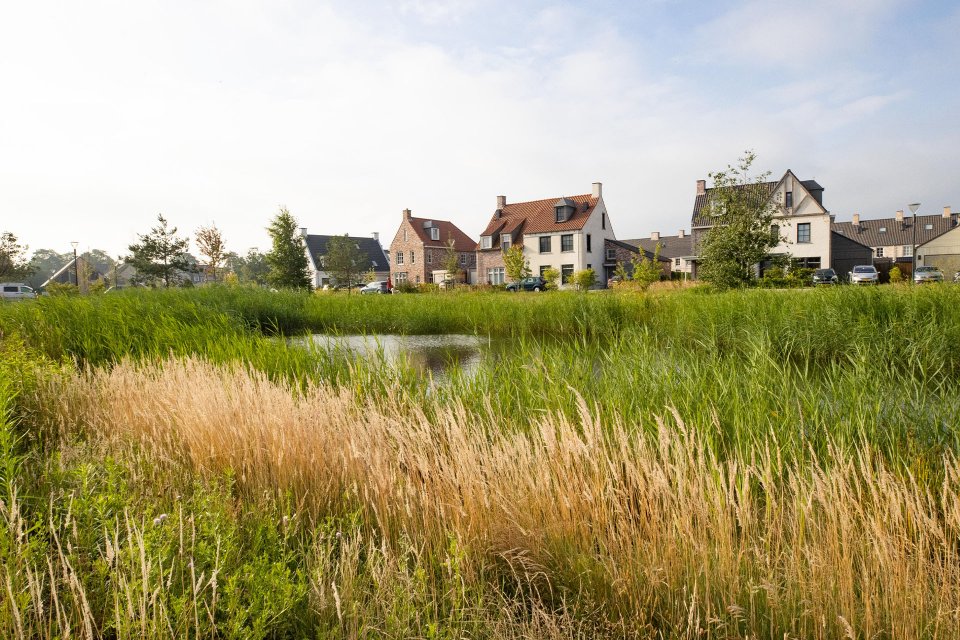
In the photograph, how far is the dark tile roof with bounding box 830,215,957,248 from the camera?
55562mm

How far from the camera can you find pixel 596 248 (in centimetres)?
4166

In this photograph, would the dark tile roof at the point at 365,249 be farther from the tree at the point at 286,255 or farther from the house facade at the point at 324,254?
the tree at the point at 286,255

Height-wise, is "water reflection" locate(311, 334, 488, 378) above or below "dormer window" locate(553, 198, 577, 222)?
below

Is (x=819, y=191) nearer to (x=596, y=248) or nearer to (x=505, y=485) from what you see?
(x=596, y=248)

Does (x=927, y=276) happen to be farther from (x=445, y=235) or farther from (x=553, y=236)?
(x=445, y=235)

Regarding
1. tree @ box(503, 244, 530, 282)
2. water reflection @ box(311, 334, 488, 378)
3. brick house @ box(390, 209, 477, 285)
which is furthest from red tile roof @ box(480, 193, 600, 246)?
water reflection @ box(311, 334, 488, 378)

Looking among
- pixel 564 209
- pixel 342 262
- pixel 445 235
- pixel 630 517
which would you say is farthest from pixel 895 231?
pixel 630 517

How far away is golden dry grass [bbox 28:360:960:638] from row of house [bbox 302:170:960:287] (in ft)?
91.3

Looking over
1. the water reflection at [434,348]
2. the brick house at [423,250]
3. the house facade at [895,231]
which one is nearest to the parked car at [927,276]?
the water reflection at [434,348]

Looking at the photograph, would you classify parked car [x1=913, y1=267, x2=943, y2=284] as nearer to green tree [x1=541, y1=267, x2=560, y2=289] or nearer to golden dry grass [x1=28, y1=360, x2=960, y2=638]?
golden dry grass [x1=28, y1=360, x2=960, y2=638]

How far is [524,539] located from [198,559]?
136cm

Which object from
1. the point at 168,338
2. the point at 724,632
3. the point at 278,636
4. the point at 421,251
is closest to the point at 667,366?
the point at 724,632

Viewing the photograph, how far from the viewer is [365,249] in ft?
195

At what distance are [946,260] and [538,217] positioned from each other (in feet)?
92.1
